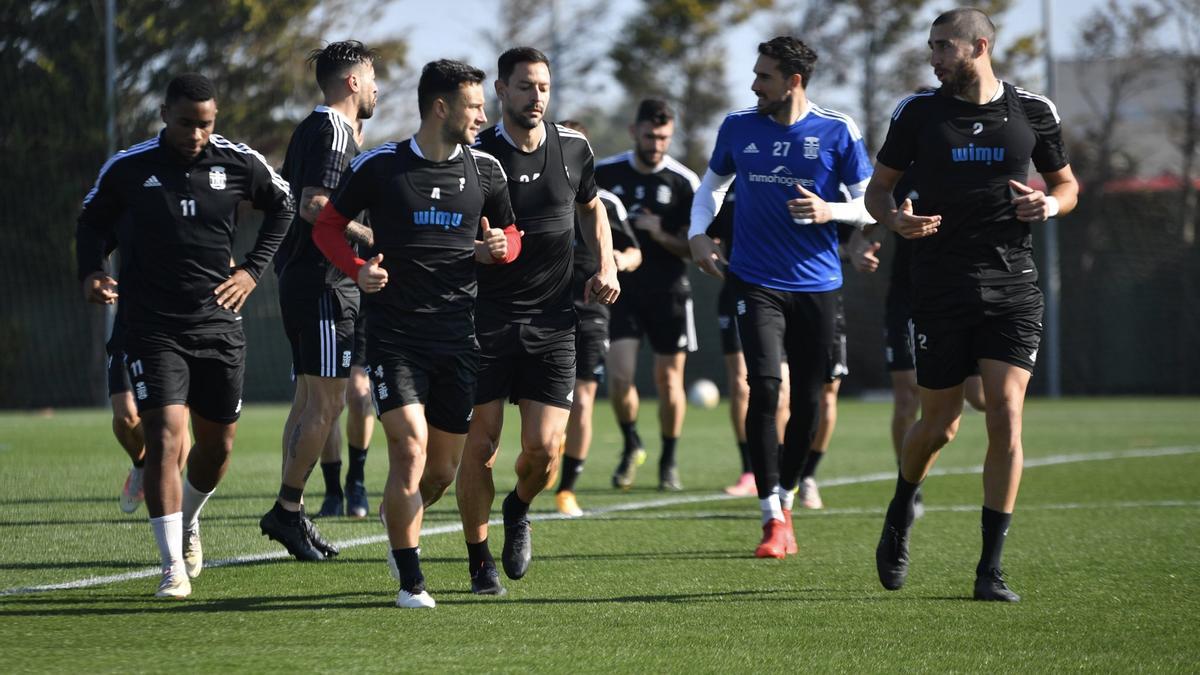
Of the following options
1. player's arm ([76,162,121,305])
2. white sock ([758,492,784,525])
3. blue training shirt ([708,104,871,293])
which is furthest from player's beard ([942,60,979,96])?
player's arm ([76,162,121,305])

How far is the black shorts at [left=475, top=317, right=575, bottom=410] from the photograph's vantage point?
6.20 metres

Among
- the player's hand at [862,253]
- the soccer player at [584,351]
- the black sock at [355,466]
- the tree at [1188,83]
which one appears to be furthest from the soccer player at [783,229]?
the tree at [1188,83]

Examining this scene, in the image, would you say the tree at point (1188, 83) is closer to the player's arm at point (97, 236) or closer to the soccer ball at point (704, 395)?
the soccer ball at point (704, 395)

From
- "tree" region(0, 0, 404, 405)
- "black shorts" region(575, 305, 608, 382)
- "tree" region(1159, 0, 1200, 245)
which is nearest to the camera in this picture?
"black shorts" region(575, 305, 608, 382)

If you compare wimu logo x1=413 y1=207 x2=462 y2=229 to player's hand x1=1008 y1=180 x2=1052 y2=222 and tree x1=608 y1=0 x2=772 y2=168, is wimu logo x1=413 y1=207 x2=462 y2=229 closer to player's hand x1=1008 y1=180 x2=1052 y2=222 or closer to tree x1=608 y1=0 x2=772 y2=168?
player's hand x1=1008 y1=180 x2=1052 y2=222

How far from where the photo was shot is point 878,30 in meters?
30.3

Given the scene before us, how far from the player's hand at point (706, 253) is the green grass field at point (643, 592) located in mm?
1376

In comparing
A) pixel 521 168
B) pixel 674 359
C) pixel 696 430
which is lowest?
pixel 696 430

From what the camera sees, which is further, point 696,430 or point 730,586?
point 696,430

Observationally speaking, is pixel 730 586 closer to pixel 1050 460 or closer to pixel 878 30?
pixel 1050 460

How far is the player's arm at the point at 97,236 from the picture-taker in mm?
6250

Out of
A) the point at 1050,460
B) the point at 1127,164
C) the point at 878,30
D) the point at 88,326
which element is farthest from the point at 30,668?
the point at 878,30

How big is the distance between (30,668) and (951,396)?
12.0 feet

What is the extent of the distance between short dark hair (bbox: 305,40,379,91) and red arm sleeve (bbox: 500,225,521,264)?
1.97m
